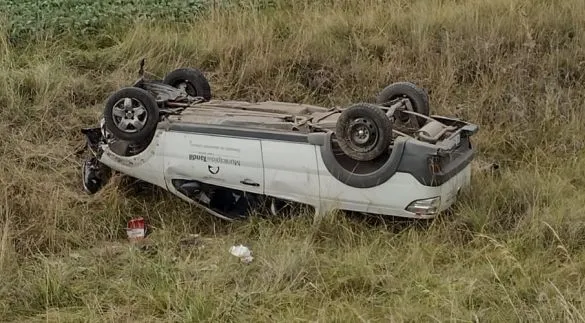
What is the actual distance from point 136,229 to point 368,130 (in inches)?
69.0

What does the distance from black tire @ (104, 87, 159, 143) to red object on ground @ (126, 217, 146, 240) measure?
1.85ft

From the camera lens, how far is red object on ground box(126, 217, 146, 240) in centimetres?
539

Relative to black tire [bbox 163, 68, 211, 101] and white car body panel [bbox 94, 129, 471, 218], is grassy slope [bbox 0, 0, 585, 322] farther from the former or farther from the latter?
black tire [bbox 163, 68, 211, 101]

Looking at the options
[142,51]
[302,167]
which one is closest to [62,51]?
[142,51]

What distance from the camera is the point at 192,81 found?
20.7 ft

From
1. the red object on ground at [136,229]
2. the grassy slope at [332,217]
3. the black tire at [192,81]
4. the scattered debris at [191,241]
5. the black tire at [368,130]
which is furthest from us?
the black tire at [192,81]

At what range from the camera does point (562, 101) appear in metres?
7.05

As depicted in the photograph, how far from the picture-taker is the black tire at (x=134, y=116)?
5449 millimetres

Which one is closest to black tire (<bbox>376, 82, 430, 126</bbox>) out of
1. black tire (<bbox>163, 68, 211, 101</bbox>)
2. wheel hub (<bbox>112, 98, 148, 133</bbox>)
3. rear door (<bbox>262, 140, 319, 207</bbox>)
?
rear door (<bbox>262, 140, 319, 207</bbox>)

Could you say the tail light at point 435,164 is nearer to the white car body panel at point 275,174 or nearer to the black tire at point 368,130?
the white car body panel at point 275,174

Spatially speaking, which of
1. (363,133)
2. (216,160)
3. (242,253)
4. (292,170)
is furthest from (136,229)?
(363,133)

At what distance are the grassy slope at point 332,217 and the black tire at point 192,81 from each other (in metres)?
0.93

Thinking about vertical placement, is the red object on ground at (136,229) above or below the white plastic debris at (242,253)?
below

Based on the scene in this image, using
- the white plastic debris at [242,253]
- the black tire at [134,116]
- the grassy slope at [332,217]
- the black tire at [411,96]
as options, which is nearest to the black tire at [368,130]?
the grassy slope at [332,217]
